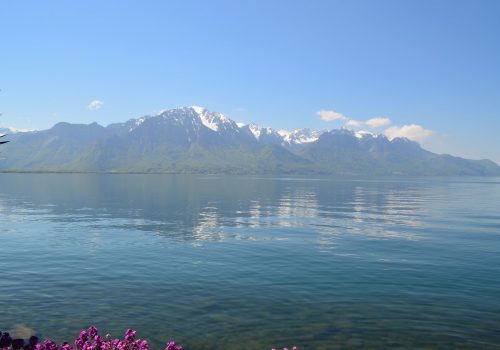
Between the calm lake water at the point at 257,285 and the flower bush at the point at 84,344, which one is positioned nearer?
the flower bush at the point at 84,344

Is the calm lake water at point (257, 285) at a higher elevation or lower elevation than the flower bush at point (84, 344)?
lower

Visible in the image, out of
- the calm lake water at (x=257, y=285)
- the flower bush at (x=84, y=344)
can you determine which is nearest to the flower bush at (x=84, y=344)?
the flower bush at (x=84, y=344)

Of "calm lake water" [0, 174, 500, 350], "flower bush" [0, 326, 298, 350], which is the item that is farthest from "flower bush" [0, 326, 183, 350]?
"calm lake water" [0, 174, 500, 350]

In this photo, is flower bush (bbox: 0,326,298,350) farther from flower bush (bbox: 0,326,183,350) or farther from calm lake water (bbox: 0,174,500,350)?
calm lake water (bbox: 0,174,500,350)

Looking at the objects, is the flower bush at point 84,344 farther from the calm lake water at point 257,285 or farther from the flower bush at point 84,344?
the calm lake water at point 257,285

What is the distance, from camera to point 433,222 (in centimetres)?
8844

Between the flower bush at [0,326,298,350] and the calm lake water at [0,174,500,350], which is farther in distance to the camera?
Result: the calm lake water at [0,174,500,350]

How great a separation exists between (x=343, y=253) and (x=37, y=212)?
75531 mm

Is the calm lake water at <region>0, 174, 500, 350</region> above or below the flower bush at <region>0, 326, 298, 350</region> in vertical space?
below

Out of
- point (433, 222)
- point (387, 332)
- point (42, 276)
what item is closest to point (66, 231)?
point (42, 276)

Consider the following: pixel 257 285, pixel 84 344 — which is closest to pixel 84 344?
pixel 84 344

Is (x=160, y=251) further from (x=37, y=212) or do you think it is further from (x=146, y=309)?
(x=37, y=212)

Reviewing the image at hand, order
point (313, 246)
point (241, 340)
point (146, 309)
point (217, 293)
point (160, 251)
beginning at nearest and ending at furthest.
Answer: point (241, 340), point (146, 309), point (217, 293), point (160, 251), point (313, 246)

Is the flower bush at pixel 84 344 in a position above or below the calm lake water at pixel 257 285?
above
